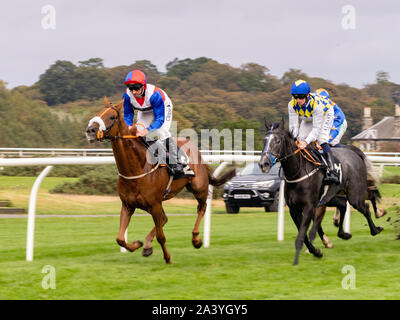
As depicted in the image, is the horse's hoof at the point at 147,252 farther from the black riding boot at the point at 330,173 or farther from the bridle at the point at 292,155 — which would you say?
the black riding boot at the point at 330,173

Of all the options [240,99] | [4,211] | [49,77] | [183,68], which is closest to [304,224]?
[4,211]

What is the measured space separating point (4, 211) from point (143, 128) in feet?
17.5

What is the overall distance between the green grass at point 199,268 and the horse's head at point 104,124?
3.58 feet

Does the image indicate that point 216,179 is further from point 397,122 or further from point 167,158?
point 397,122

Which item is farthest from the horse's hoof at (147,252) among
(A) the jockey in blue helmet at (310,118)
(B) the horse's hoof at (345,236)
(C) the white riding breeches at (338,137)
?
(C) the white riding breeches at (338,137)

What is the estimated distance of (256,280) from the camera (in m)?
5.58

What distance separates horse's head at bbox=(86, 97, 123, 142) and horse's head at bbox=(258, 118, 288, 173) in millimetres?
1368

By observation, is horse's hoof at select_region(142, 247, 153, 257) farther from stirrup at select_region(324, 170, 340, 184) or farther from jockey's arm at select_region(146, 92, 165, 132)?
stirrup at select_region(324, 170, 340, 184)

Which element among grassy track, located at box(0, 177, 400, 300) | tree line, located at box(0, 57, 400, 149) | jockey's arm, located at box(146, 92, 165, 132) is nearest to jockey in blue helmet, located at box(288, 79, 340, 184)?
grassy track, located at box(0, 177, 400, 300)

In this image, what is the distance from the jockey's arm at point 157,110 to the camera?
640 cm

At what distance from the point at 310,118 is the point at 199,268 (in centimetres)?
226

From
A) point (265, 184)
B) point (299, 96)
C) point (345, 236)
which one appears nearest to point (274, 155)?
point (299, 96)

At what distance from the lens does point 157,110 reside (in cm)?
646

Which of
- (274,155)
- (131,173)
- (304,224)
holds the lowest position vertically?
(304,224)
